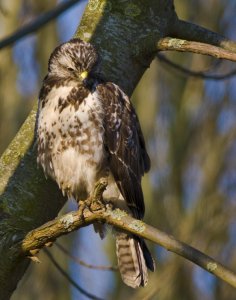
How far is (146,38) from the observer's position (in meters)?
5.35

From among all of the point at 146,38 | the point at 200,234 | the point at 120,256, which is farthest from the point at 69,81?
the point at 200,234

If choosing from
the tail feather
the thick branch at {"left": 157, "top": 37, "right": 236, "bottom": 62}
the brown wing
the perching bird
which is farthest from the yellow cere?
the tail feather

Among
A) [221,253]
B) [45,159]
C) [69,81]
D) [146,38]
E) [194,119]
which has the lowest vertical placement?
[221,253]

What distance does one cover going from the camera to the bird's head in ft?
17.2

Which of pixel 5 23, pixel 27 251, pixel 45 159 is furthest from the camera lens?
pixel 5 23

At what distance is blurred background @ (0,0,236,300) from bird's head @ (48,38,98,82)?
13.0 feet

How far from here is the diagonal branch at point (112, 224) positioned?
4.05m

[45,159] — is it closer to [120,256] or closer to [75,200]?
[75,200]

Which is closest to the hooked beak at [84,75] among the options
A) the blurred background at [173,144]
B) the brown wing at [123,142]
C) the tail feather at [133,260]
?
the brown wing at [123,142]

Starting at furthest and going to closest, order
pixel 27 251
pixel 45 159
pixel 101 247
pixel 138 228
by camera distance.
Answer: pixel 101 247 → pixel 45 159 → pixel 27 251 → pixel 138 228

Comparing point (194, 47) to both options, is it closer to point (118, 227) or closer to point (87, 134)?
point (87, 134)

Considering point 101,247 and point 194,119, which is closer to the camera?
point 194,119

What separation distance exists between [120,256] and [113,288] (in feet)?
15.6

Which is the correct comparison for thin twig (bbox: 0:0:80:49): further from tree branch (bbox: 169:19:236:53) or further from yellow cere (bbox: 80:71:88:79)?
tree branch (bbox: 169:19:236:53)
